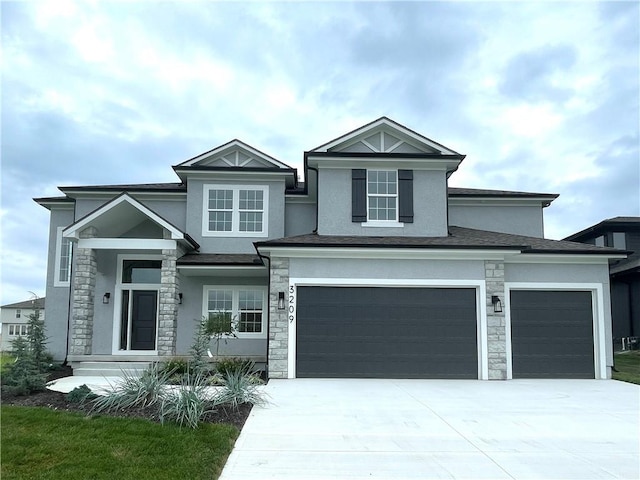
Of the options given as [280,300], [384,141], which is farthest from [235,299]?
[384,141]

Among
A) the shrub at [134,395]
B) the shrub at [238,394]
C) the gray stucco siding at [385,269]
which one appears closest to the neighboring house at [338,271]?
the gray stucco siding at [385,269]

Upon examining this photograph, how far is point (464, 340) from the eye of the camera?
1327 centimetres

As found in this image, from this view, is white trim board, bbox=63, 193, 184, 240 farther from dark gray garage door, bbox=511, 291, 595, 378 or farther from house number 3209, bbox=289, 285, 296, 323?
dark gray garage door, bbox=511, 291, 595, 378

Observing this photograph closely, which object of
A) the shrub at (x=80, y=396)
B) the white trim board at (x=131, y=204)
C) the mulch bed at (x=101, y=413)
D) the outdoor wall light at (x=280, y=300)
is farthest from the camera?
the white trim board at (x=131, y=204)

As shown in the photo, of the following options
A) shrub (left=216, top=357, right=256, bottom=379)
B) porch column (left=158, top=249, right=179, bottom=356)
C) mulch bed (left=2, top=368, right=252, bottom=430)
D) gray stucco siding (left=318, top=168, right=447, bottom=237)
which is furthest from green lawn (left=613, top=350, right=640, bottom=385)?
porch column (left=158, top=249, right=179, bottom=356)

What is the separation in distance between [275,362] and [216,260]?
12.2 feet

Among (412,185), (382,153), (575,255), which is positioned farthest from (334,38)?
(575,255)

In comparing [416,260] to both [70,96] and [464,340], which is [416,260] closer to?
[464,340]

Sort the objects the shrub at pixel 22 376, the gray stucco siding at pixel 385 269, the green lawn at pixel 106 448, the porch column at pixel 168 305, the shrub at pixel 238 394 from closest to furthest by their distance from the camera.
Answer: the green lawn at pixel 106 448 < the shrub at pixel 238 394 < the shrub at pixel 22 376 < the gray stucco siding at pixel 385 269 < the porch column at pixel 168 305

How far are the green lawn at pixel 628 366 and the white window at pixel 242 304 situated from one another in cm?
1022

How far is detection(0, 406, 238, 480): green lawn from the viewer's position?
5551 millimetres

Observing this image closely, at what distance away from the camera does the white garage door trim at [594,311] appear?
44.3ft

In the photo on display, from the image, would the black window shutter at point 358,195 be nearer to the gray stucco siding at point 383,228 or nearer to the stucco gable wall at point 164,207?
the gray stucco siding at point 383,228

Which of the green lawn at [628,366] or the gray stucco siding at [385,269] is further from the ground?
the gray stucco siding at [385,269]
